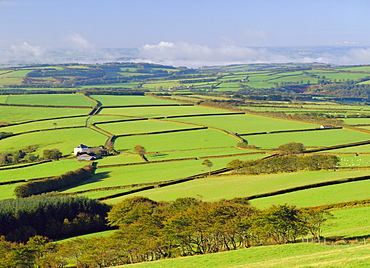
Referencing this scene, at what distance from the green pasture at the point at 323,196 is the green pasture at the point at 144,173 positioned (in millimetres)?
21083

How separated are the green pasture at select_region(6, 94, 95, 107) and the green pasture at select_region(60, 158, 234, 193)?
83.2 metres

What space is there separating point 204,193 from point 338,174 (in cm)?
1927

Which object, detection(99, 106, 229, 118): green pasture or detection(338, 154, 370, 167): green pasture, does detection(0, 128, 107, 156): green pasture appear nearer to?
detection(99, 106, 229, 118): green pasture

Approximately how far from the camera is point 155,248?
39.7m

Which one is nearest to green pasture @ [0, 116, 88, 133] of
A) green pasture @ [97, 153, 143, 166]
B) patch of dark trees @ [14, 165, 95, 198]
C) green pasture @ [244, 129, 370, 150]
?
green pasture @ [97, 153, 143, 166]

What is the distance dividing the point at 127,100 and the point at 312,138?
89.8 meters

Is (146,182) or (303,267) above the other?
(303,267)

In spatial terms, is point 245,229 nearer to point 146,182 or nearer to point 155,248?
point 155,248

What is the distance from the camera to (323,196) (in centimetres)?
5547

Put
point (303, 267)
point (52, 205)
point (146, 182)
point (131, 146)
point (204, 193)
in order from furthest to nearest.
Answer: point (131, 146), point (146, 182), point (204, 193), point (52, 205), point (303, 267)

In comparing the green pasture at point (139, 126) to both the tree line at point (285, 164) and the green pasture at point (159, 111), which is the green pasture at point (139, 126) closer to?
the green pasture at point (159, 111)

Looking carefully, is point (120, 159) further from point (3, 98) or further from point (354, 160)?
point (3, 98)

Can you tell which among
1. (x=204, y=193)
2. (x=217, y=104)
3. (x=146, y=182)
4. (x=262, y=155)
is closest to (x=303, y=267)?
(x=204, y=193)

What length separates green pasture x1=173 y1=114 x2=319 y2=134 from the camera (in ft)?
403
